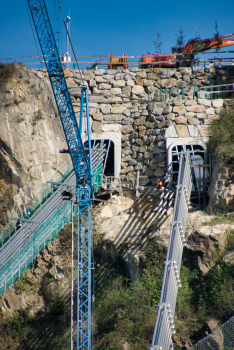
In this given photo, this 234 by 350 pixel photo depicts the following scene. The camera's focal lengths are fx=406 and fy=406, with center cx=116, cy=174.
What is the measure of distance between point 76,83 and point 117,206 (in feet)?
22.1

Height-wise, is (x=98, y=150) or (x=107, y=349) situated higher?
(x=98, y=150)

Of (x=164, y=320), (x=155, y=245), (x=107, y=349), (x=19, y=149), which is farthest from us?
(x=19, y=149)

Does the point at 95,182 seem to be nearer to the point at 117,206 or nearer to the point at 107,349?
the point at 117,206

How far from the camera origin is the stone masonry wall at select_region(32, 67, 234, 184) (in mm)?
18672

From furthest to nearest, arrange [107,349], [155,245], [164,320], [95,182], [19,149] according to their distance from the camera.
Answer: [19,149] < [95,182] < [155,245] < [107,349] < [164,320]

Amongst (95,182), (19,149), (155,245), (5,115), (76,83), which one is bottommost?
(155,245)

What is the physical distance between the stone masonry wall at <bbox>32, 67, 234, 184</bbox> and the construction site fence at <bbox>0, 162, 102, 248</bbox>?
2177mm

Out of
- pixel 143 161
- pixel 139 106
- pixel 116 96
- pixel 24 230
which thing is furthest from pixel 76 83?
pixel 24 230

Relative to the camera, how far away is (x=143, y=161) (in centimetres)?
1900

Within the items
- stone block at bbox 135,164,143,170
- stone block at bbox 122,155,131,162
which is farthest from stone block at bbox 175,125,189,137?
stone block at bbox 122,155,131,162

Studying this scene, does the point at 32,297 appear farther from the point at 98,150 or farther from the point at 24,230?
the point at 98,150

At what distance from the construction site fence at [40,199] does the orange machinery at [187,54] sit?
760 cm

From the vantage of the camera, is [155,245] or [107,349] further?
[155,245]

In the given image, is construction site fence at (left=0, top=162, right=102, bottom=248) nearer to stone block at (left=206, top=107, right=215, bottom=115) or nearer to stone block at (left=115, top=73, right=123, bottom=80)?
stone block at (left=115, top=73, right=123, bottom=80)
